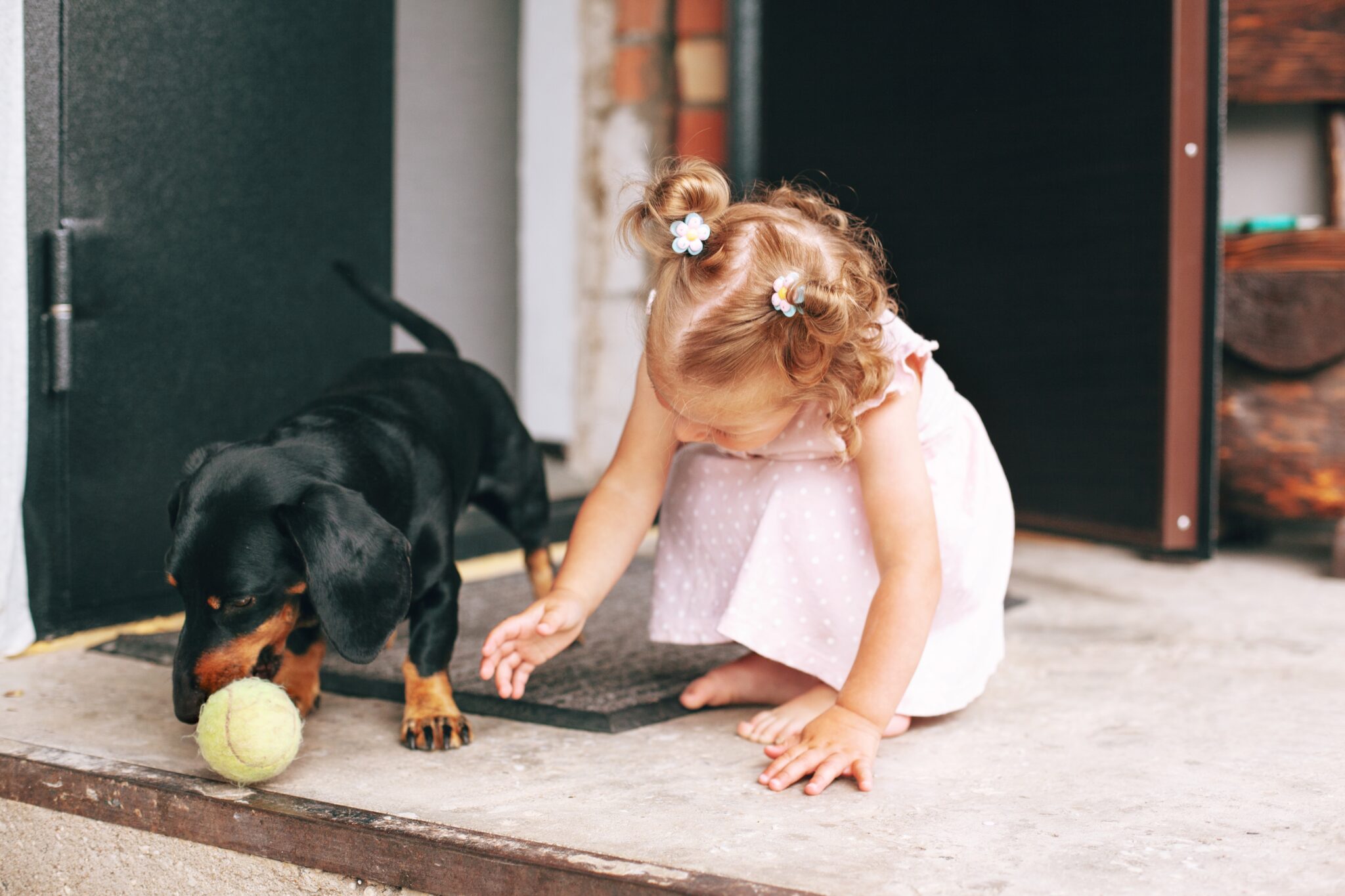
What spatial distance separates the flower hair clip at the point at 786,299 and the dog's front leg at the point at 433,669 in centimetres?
60

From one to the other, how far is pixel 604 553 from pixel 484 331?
A: 229 cm

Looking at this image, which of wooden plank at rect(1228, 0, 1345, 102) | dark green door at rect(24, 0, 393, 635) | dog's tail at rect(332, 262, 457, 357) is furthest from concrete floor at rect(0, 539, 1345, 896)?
wooden plank at rect(1228, 0, 1345, 102)

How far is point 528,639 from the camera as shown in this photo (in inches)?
62.2

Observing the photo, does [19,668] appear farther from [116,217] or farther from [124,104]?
[124,104]

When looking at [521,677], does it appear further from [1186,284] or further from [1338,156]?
[1338,156]

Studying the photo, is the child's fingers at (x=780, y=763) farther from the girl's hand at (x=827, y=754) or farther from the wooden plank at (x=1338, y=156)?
the wooden plank at (x=1338, y=156)

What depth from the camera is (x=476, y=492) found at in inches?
81.7

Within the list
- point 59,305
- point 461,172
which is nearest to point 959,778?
point 59,305

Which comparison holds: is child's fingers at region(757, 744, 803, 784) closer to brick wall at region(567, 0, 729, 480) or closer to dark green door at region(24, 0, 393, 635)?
dark green door at region(24, 0, 393, 635)

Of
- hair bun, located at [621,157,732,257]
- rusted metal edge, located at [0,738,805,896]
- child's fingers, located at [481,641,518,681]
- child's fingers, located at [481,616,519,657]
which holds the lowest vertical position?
rusted metal edge, located at [0,738,805,896]

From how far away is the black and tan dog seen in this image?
1385mm

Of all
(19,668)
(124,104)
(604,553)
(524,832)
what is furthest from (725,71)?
(524,832)

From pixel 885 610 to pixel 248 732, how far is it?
0.77 m

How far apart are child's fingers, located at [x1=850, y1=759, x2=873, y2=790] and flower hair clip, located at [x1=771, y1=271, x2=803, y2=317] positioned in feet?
1.78
